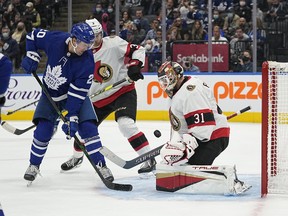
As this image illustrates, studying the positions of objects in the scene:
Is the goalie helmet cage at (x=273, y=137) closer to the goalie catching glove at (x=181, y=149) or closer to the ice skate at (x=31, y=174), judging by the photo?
the goalie catching glove at (x=181, y=149)

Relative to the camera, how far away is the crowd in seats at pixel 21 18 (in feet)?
36.1

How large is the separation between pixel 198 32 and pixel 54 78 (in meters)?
5.40

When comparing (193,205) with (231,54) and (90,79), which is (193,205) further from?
(231,54)

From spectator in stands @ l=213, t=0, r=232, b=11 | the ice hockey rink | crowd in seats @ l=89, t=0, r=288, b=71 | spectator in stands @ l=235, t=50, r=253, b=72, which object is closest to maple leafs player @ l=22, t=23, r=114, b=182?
the ice hockey rink

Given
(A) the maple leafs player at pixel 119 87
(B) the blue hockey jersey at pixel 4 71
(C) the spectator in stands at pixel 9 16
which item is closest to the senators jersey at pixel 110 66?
(A) the maple leafs player at pixel 119 87

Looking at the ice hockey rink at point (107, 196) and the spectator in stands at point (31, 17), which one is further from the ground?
the spectator in stands at point (31, 17)

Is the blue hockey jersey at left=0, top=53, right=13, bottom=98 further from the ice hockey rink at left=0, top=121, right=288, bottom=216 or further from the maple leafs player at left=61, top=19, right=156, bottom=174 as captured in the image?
the maple leafs player at left=61, top=19, right=156, bottom=174

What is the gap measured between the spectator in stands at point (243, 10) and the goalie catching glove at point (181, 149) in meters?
5.69

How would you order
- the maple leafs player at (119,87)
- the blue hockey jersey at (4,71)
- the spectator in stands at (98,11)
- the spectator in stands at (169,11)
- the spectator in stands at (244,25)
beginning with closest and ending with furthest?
the blue hockey jersey at (4,71) < the maple leafs player at (119,87) < the spectator in stands at (244,25) < the spectator in stands at (169,11) < the spectator in stands at (98,11)

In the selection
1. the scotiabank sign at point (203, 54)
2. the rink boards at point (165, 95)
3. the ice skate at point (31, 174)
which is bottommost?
the rink boards at point (165, 95)

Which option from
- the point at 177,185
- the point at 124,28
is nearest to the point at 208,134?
the point at 177,185

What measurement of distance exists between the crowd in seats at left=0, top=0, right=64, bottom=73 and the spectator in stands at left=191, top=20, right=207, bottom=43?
1995 millimetres

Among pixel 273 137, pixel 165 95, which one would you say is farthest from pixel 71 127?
pixel 165 95

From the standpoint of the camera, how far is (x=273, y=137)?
15.4 ft
